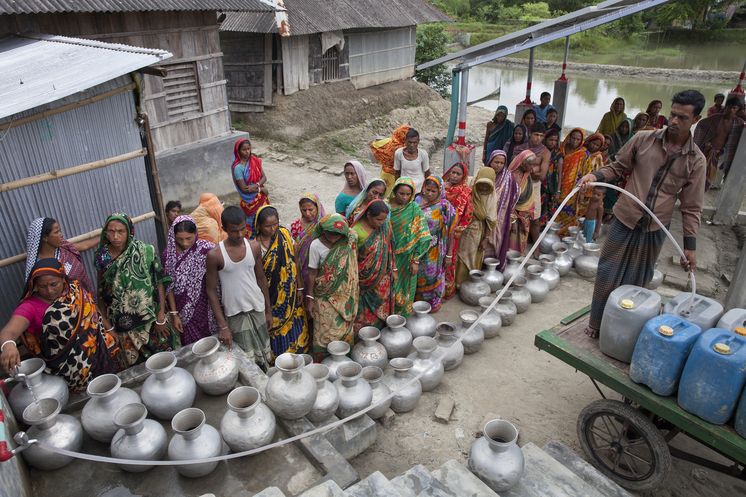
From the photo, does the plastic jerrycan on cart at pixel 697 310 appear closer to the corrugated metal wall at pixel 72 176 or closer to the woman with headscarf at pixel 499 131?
the corrugated metal wall at pixel 72 176

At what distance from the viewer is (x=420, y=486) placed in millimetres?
2789

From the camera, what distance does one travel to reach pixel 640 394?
314cm

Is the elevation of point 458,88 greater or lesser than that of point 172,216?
greater

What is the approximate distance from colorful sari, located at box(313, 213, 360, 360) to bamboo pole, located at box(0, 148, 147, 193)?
188cm

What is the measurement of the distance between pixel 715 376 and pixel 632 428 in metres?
0.88

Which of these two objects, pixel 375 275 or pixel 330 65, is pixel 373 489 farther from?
pixel 330 65

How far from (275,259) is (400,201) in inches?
59.2

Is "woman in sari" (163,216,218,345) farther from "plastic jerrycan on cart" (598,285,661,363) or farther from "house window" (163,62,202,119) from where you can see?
"house window" (163,62,202,119)

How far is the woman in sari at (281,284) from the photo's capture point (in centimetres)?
399

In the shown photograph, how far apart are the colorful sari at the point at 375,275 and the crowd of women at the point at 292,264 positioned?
0.4 inches

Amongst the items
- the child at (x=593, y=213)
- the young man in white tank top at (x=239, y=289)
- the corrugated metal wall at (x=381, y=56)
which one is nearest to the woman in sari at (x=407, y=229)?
the young man in white tank top at (x=239, y=289)

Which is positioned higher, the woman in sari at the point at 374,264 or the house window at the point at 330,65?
the house window at the point at 330,65

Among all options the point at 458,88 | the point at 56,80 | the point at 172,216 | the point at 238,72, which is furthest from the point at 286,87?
the point at 56,80

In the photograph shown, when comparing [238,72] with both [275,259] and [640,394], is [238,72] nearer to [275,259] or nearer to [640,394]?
[275,259]
